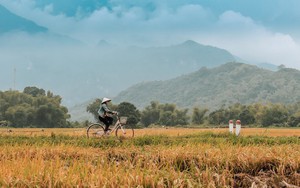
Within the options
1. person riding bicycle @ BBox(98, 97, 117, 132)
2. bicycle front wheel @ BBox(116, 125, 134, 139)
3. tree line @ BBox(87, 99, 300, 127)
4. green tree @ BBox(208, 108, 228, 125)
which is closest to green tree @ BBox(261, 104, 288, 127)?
tree line @ BBox(87, 99, 300, 127)

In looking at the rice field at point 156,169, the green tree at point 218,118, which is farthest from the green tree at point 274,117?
the rice field at point 156,169

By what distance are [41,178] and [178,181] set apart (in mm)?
2360

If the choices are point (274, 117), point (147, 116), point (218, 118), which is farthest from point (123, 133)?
point (147, 116)

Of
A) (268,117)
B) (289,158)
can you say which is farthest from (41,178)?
(268,117)

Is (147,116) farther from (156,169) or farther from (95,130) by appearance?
(156,169)

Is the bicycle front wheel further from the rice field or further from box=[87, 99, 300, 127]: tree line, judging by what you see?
box=[87, 99, 300, 127]: tree line

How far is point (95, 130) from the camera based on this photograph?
1977 cm

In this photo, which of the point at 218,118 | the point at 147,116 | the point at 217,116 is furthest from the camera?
the point at 147,116

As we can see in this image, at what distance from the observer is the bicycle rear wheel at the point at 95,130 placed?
1952cm

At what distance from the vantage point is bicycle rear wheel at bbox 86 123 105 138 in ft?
64.0

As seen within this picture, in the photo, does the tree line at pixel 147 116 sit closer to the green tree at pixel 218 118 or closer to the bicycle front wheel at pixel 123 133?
the green tree at pixel 218 118

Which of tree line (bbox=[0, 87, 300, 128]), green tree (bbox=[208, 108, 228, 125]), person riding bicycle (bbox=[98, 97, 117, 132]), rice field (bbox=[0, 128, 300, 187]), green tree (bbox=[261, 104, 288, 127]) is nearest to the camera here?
rice field (bbox=[0, 128, 300, 187])

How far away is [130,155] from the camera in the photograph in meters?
12.1

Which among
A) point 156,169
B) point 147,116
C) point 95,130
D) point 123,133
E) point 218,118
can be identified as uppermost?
point 147,116
